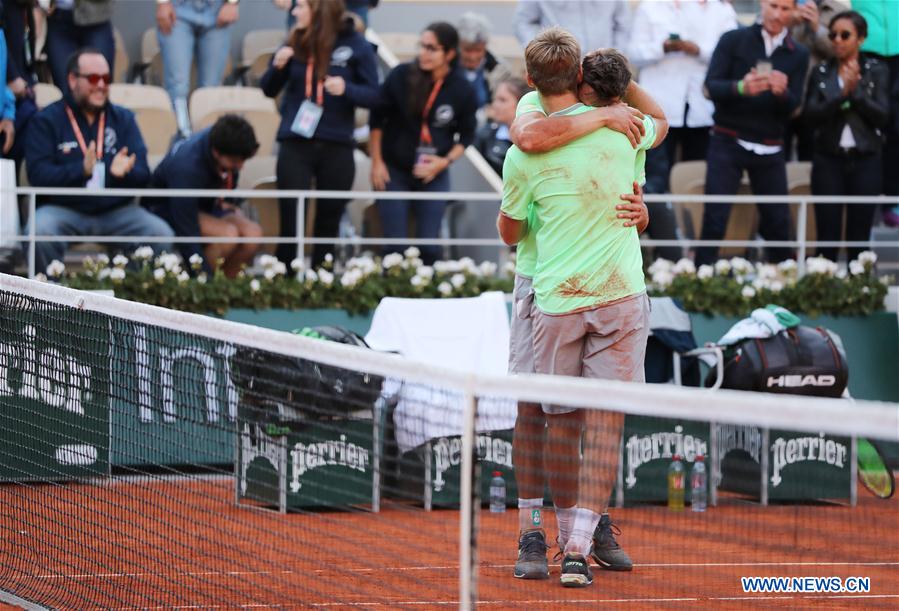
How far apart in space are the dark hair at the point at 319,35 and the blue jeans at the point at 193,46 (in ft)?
6.11

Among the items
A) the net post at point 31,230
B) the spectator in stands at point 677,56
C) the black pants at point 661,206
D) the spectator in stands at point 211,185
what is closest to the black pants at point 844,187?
the spectator in stands at point 677,56

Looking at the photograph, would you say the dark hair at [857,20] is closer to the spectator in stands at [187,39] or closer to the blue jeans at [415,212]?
the blue jeans at [415,212]

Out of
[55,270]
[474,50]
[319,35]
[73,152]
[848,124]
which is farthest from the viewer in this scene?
[474,50]

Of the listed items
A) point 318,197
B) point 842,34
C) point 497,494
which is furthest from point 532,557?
point 842,34

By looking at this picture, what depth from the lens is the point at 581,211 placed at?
5855mm

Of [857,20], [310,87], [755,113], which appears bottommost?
[755,113]

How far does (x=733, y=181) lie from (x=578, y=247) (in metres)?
5.58

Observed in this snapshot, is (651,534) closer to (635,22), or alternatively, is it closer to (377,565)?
(377,565)

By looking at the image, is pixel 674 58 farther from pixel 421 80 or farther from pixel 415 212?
pixel 415 212

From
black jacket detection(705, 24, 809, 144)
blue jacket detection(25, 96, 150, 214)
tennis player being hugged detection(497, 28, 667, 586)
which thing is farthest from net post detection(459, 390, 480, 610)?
black jacket detection(705, 24, 809, 144)

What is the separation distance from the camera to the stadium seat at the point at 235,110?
12.3 metres

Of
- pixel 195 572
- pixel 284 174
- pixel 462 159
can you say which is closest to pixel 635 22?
pixel 462 159

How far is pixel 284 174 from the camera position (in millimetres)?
10805

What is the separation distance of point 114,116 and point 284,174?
4.14 feet
